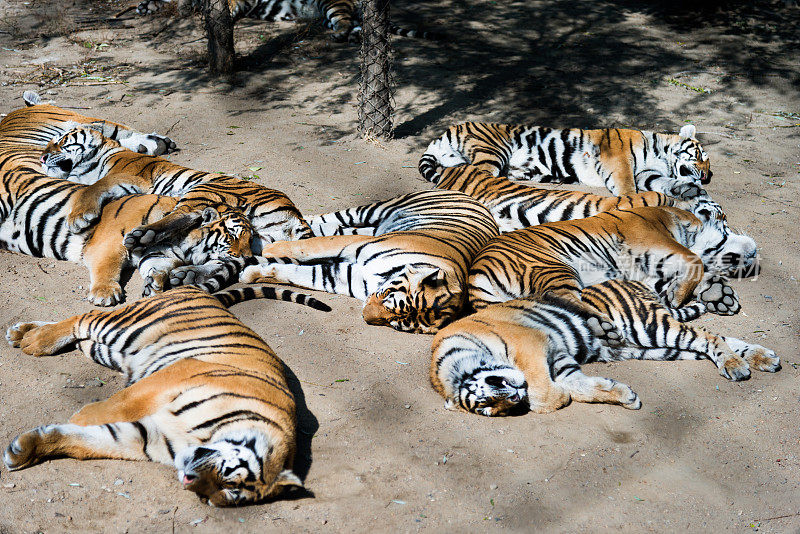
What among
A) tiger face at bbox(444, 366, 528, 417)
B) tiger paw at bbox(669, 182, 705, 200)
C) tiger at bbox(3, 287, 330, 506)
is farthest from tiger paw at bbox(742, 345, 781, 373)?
tiger at bbox(3, 287, 330, 506)

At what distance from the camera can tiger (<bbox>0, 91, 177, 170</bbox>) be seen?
6.05 meters

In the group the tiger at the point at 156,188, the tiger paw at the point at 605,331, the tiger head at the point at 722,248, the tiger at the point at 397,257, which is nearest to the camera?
the tiger paw at the point at 605,331

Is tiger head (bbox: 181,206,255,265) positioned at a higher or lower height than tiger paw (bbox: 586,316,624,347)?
higher

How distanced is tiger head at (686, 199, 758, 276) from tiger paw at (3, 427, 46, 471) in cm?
434

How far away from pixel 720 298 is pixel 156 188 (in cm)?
399

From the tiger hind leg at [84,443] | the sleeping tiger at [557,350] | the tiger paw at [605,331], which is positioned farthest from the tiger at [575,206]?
the tiger hind leg at [84,443]

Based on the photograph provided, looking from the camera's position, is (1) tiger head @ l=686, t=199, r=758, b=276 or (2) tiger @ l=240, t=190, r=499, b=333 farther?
(1) tiger head @ l=686, t=199, r=758, b=276

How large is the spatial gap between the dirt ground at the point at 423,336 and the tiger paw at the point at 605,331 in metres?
0.18

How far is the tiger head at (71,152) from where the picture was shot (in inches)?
225

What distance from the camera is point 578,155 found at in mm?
6707

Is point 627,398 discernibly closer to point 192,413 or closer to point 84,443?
point 192,413

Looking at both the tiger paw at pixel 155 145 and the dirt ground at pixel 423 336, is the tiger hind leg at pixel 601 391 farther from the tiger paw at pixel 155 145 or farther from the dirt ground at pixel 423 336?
the tiger paw at pixel 155 145

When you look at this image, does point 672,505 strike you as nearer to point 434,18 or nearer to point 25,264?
point 25,264

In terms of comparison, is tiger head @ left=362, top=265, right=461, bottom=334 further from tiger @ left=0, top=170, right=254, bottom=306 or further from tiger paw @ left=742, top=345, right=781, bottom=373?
tiger paw @ left=742, top=345, right=781, bottom=373
